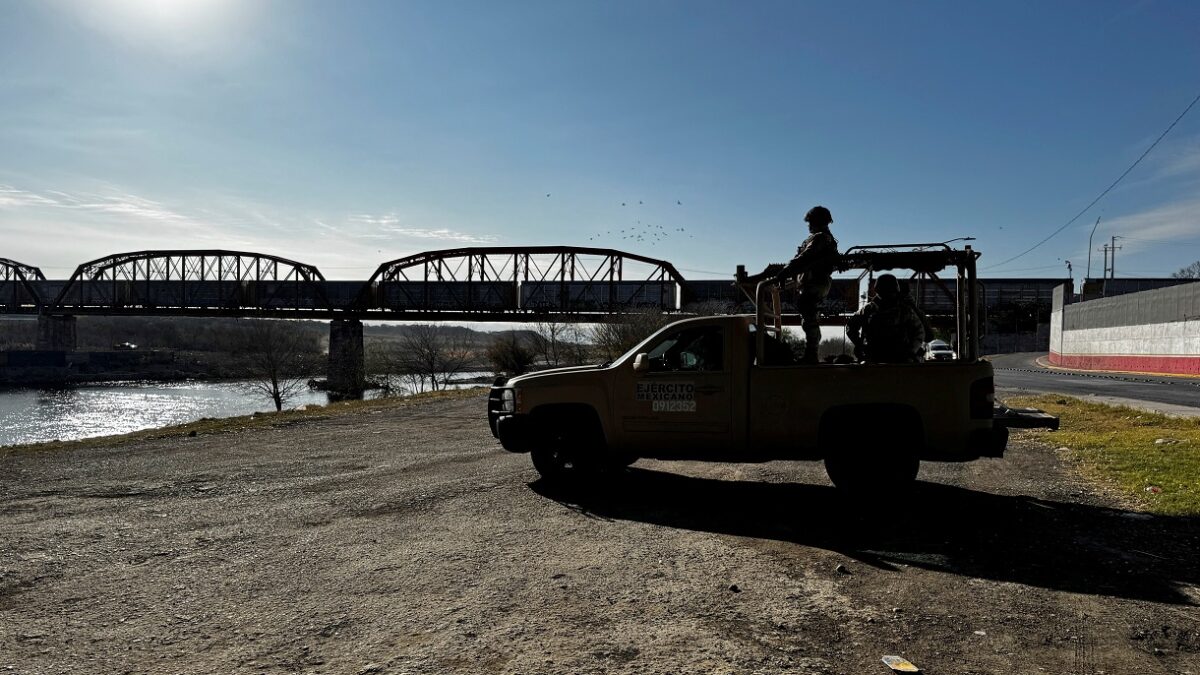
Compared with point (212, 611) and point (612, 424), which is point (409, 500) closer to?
point (612, 424)

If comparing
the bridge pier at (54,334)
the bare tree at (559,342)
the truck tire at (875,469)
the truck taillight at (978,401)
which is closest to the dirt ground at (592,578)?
the truck tire at (875,469)

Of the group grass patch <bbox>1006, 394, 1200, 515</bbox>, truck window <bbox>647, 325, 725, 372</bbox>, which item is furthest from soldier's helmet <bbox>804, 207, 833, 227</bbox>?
grass patch <bbox>1006, 394, 1200, 515</bbox>

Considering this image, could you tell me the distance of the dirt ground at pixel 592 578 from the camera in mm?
3510

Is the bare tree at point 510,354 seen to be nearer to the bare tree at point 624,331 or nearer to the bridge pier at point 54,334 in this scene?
the bare tree at point 624,331

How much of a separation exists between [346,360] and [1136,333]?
60676 mm

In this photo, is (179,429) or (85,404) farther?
(85,404)

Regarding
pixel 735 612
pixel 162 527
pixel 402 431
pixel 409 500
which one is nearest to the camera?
pixel 735 612

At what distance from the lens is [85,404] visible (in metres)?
63.9

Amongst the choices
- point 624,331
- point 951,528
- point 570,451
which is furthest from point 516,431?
point 624,331

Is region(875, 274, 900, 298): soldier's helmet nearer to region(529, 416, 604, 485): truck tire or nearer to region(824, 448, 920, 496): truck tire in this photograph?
region(824, 448, 920, 496): truck tire

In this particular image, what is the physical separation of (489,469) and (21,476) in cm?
642

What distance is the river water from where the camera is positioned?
4497cm

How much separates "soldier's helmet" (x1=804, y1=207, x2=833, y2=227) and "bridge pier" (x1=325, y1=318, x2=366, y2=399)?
50695 millimetres

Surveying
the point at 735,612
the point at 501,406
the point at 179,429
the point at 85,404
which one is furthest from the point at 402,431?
the point at 85,404
